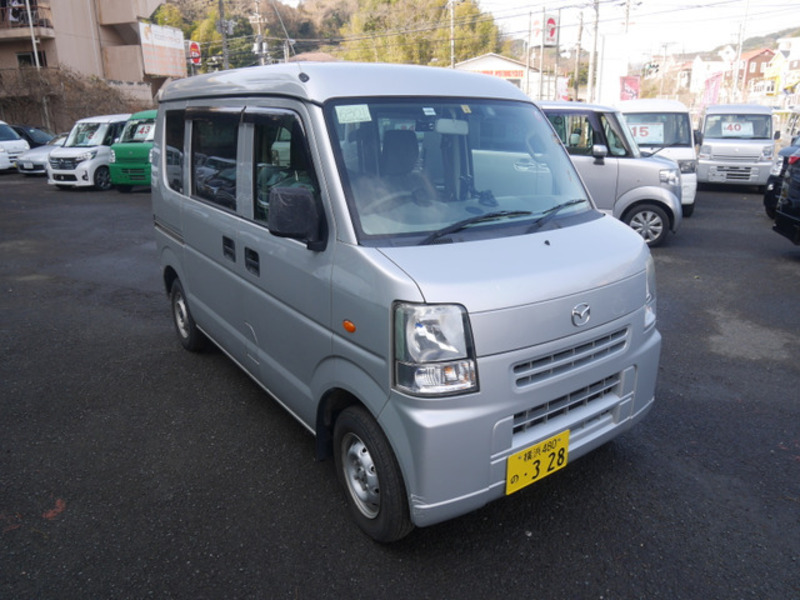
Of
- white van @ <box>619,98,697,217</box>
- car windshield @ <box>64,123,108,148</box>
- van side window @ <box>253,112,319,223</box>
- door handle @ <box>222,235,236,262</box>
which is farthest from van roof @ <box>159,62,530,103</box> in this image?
car windshield @ <box>64,123,108,148</box>

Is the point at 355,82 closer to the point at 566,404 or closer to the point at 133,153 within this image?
the point at 566,404

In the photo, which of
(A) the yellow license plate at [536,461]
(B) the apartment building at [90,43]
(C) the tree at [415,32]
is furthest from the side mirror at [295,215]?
(C) the tree at [415,32]

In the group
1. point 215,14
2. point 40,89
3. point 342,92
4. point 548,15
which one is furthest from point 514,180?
point 215,14

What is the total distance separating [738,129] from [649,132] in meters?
4.12

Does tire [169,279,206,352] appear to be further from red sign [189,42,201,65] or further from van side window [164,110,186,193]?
red sign [189,42,201,65]

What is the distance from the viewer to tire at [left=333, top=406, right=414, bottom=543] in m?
2.57

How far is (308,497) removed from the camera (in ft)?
10.6

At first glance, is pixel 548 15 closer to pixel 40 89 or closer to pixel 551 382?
pixel 40 89

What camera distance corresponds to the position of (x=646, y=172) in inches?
344

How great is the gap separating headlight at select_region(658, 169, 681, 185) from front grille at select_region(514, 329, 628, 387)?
6639 mm

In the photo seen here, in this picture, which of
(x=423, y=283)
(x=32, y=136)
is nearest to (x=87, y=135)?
(x=32, y=136)

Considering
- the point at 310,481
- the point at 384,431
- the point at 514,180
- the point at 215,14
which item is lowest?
the point at 310,481

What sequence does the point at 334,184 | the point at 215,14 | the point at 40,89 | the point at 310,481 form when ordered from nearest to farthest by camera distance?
the point at 334,184
the point at 310,481
the point at 40,89
the point at 215,14

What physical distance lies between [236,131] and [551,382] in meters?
2.29
